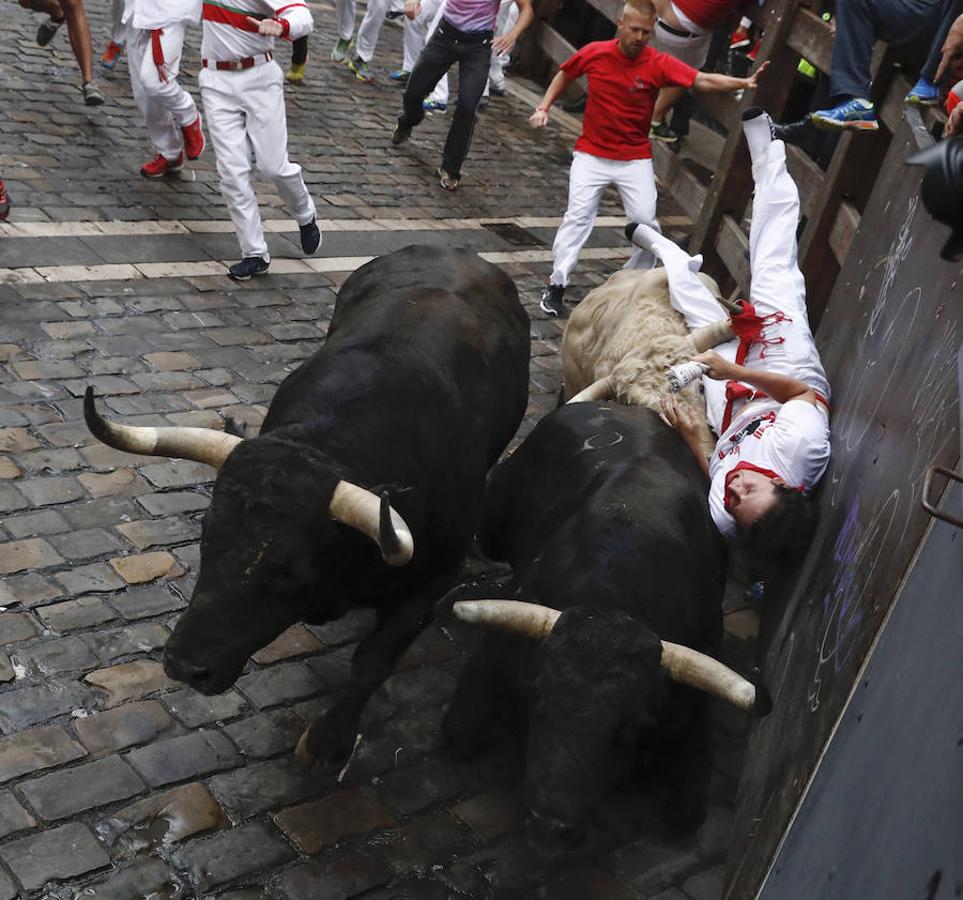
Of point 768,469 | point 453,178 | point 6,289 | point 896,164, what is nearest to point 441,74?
point 453,178

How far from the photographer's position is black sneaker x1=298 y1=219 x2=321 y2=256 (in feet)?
29.5

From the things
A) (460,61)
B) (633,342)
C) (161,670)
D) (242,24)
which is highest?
(242,24)

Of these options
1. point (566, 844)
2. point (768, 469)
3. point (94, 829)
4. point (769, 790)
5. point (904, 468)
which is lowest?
point (94, 829)

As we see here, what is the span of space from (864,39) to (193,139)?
5.22 m

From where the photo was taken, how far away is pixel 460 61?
1156 cm

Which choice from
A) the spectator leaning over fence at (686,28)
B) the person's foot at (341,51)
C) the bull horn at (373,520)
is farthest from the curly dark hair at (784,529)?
the person's foot at (341,51)

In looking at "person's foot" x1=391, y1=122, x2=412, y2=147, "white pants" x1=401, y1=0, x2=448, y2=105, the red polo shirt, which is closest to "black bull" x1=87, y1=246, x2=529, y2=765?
the red polo shirt

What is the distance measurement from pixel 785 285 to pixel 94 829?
435 centimetres

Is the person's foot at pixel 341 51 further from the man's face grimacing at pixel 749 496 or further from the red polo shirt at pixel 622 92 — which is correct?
the man's face grimacing at pixel 749 496

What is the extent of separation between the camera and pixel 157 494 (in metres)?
6.03

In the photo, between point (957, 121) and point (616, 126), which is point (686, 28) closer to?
point (616, 126)

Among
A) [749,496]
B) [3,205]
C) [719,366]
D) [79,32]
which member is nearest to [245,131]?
[3,205]

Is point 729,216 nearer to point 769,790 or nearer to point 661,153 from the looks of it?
point 661,153

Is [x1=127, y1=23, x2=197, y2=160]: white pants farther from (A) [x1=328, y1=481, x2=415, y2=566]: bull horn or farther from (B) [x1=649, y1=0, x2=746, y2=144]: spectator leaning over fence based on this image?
(A) [x1=328, y1=481, x2=415, y2=566]: bull horn
